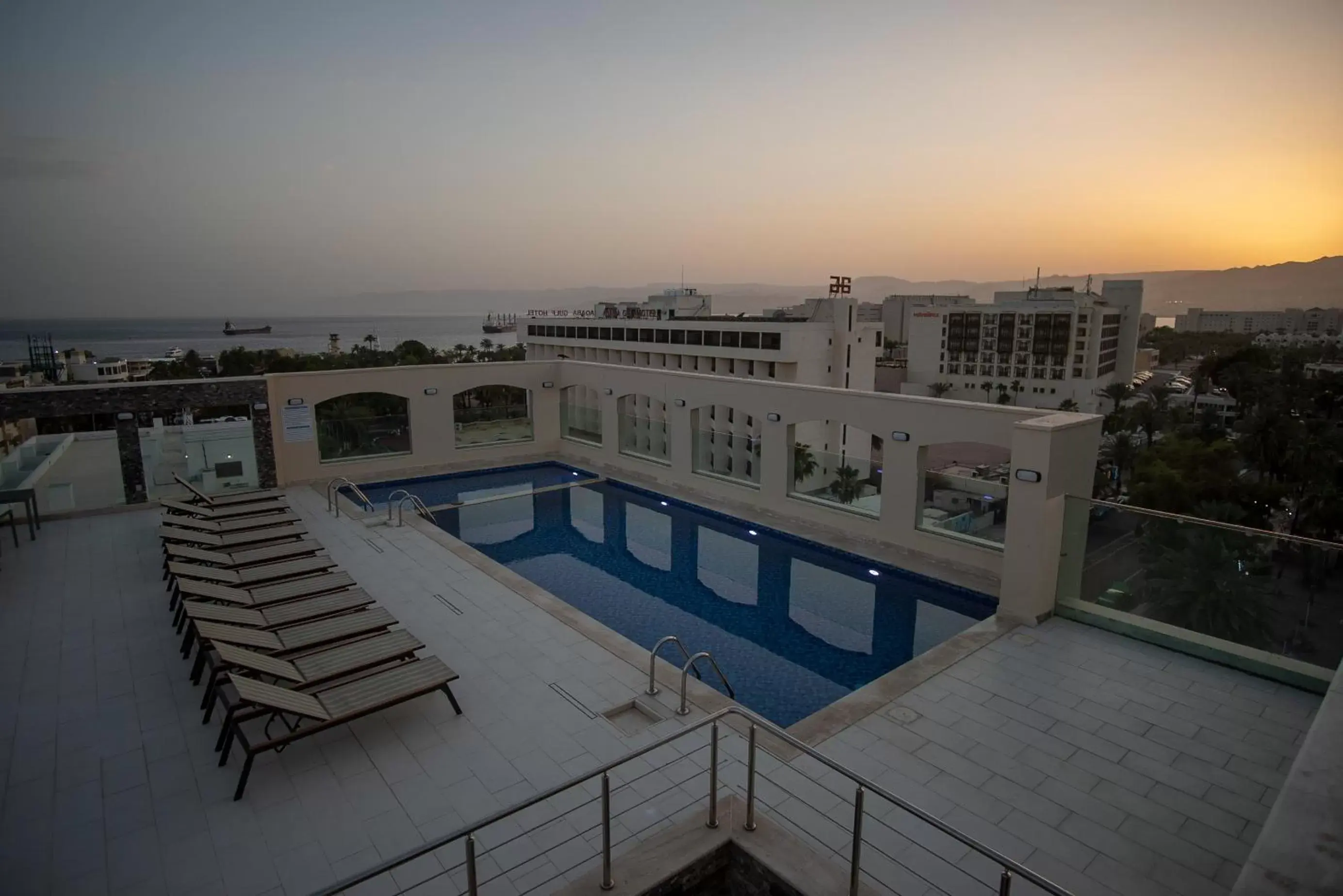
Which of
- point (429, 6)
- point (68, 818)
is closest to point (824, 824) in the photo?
point (68, 818)

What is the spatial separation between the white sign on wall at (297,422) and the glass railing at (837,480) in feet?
31.1

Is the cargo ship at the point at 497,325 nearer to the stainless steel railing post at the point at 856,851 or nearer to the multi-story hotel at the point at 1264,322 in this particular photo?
the multi-story hotel at the point at 1264,322

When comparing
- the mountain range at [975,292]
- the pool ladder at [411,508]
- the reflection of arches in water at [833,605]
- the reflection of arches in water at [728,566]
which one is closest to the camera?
the reflection of arches in water at [833,605]

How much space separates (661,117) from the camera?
65.0 ft

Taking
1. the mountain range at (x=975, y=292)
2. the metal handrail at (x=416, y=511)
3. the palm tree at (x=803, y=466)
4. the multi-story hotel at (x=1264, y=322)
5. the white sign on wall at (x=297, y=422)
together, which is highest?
the mountain range at (x=975, y=292)

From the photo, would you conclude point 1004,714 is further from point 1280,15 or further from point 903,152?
point 903,152

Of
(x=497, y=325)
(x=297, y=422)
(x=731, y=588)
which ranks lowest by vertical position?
(x=731, y=588)

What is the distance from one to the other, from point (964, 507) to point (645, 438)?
6900 millimetres

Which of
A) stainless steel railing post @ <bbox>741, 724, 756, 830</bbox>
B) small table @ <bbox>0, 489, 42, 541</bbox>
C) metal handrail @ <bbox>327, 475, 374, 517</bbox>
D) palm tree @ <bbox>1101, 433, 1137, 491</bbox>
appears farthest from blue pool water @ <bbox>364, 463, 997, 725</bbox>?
palm tree @ <bbox>1101, 433, 1137, 491</bbox>

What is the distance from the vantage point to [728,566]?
10.3m

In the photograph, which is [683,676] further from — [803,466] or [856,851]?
[803,466]

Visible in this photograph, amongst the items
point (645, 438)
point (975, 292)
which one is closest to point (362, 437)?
point (645, 438)

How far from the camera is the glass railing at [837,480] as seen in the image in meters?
10.4

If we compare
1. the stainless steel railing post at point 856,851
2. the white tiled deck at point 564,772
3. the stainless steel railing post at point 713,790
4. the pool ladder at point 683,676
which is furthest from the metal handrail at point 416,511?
the stainless steel railing post at point 856,851
